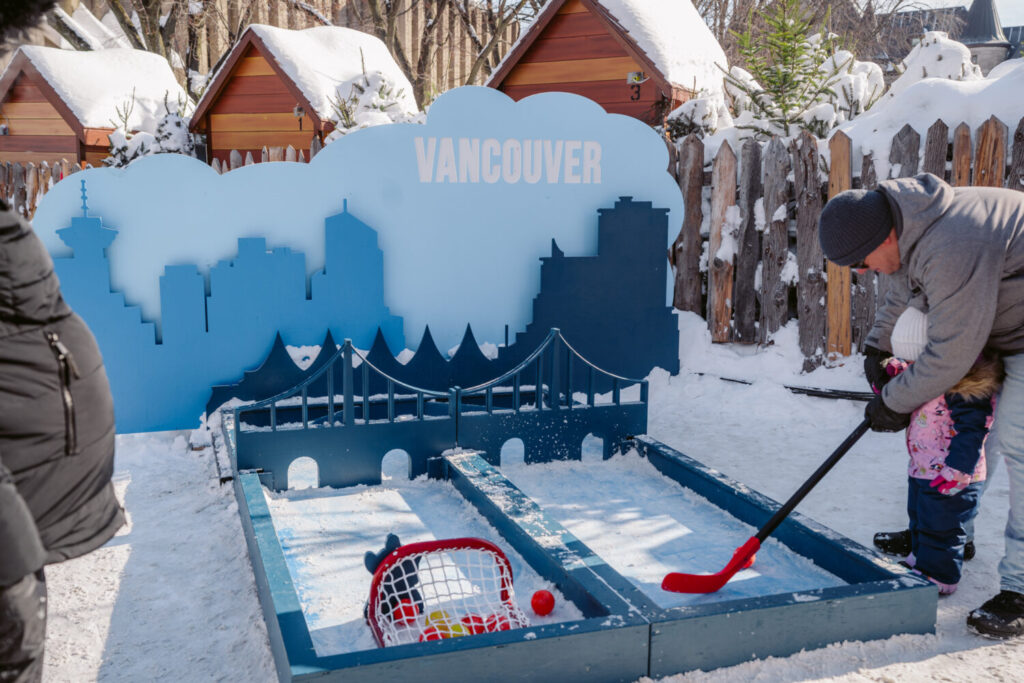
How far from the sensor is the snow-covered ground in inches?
104

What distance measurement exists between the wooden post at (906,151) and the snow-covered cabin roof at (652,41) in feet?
12.0

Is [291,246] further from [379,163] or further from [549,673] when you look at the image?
[549,673]

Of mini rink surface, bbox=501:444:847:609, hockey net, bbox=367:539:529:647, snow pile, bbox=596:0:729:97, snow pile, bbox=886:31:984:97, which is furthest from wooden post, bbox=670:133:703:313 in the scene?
hockey net, bbox=367:539:529:647

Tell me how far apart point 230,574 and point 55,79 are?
42.4 ft

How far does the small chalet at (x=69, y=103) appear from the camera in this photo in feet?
44.5

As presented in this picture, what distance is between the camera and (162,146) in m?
10.6

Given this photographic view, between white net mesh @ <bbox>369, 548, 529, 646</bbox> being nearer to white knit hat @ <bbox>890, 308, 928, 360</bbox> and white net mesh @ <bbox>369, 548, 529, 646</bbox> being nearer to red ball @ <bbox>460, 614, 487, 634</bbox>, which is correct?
red ball @ <bbox>460, 614, 487, 634</bbox>

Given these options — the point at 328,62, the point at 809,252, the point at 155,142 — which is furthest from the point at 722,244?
the point at 328,62

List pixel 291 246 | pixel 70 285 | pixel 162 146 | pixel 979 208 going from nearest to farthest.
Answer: pixel 979 208
pixel 70 285
pixel 291 246
pixel 162 146

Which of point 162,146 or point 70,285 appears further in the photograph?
point 162,146

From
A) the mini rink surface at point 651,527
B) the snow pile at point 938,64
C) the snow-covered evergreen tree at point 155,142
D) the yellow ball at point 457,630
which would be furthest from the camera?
the snow-covered evergreen tree at point 155,142

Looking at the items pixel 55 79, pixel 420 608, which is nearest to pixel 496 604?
pixel 420 608

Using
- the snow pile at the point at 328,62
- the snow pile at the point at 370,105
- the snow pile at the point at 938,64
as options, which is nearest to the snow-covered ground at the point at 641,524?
the snow pile at the point at 938,64

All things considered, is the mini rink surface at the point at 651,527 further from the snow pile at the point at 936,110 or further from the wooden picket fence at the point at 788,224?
the snow pile at the point at 936,110
